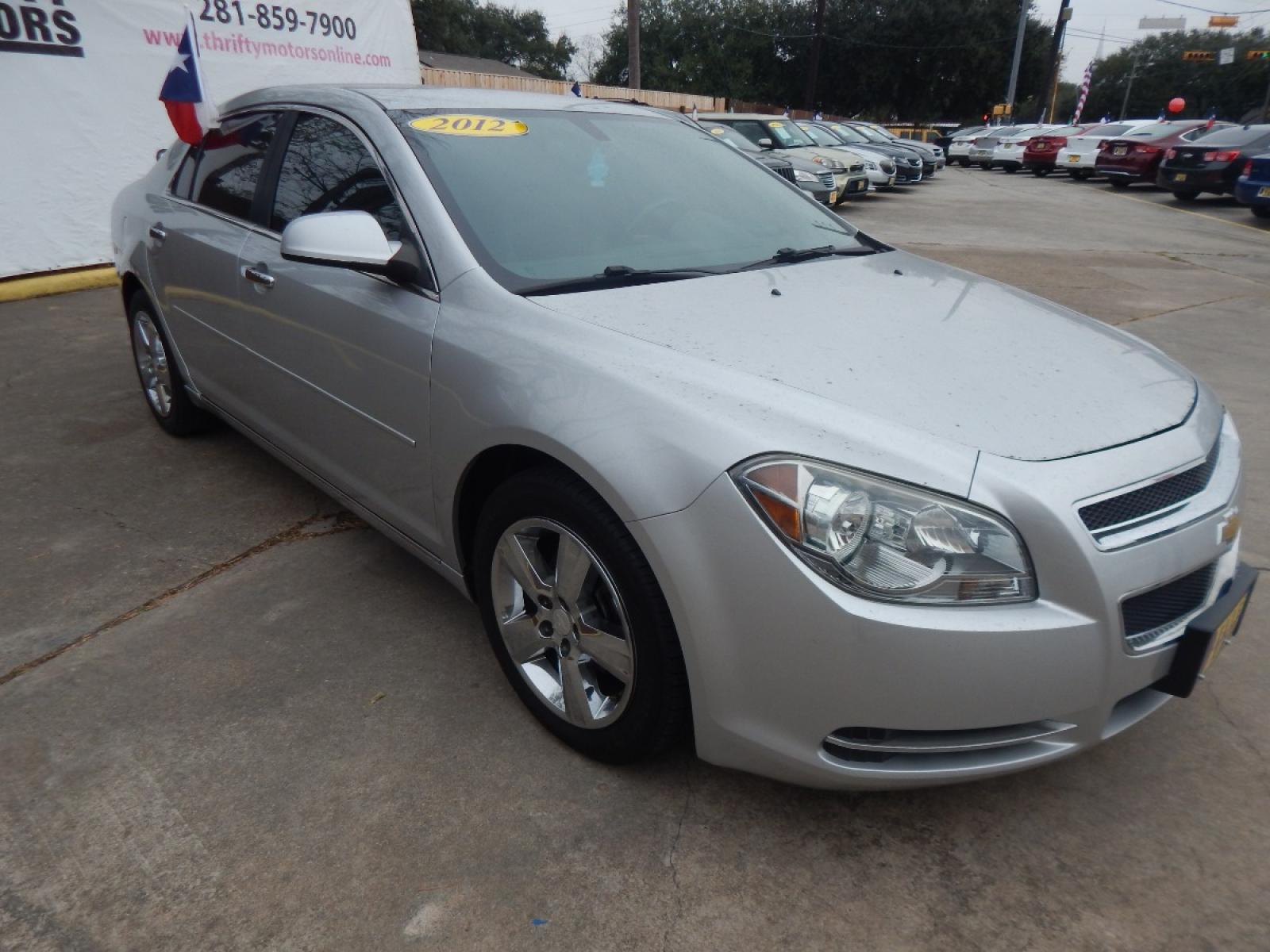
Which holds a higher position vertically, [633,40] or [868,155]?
[633,40]

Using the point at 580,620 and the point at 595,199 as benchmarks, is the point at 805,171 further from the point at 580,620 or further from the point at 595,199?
the point at 580,620

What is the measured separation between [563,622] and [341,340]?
1153 millimetres

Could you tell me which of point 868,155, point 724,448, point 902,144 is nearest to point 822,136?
point 868,155

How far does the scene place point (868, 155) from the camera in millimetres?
16922

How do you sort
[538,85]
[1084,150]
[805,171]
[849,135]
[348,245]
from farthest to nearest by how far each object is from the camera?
1. [1084,150]
2. [849,135]
3. [538,85]
4. [805,171]
5. [348,245]

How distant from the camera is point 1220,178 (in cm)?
1540

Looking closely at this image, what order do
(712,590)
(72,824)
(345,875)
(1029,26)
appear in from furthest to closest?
(1029,26)
(72,824)
(345,875)
(712,590)

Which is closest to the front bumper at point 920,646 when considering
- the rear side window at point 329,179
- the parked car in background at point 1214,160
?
the rear side window at point 329,179

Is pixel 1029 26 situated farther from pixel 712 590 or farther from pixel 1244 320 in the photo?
pixel 712 590

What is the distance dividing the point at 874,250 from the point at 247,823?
2.57 metres

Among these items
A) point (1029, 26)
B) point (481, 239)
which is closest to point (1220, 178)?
point (481, 239)

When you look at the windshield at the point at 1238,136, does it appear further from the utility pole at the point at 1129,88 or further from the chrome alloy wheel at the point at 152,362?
the utility pole at the point at 1129,88

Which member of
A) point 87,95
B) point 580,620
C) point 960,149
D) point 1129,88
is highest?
point 1129,88

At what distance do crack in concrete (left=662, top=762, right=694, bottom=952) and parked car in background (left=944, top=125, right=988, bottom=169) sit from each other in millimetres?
31483
